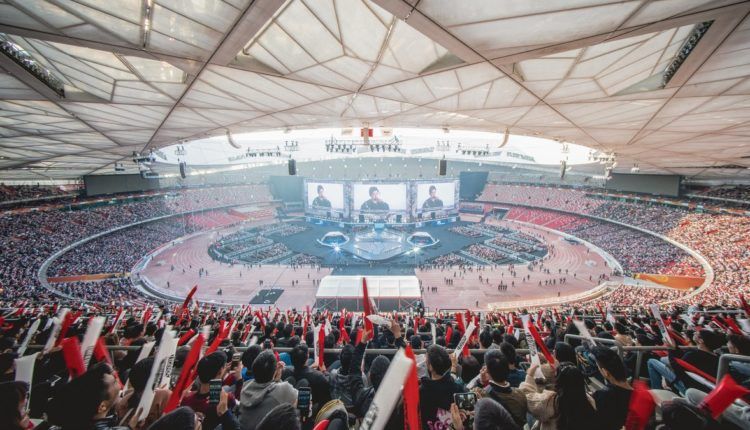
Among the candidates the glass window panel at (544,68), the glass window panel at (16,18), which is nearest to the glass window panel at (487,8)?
the glass window panel at (544,68)

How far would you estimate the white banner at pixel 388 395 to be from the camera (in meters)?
1.40

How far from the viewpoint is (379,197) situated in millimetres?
43562

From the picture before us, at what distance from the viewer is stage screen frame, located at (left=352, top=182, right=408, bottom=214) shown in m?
43.3

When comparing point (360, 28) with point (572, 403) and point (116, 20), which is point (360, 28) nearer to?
point (116, 20)

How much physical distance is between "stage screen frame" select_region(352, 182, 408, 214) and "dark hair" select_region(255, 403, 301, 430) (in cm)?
4197

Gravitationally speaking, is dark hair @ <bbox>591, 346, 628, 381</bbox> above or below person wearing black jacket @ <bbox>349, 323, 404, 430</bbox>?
above

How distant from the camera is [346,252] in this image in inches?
1371

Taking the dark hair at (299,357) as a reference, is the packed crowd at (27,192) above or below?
above

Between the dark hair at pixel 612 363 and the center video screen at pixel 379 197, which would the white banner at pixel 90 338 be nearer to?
the dark hair at pixel 612 363

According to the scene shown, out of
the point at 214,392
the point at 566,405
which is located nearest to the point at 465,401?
the point at 566,405

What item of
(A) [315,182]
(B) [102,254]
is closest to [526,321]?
Result: (B) [102,254]

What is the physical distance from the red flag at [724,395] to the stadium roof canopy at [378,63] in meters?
4.10

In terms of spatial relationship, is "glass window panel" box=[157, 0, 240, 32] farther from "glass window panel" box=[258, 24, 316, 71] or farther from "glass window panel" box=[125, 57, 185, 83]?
"glass window panel" box=[125, 57, 185, 83]

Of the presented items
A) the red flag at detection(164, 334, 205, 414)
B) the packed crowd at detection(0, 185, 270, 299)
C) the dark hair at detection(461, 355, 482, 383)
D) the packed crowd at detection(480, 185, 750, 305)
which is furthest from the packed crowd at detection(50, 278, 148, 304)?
the packed crowd at detection(480, 185, 750, 305)
